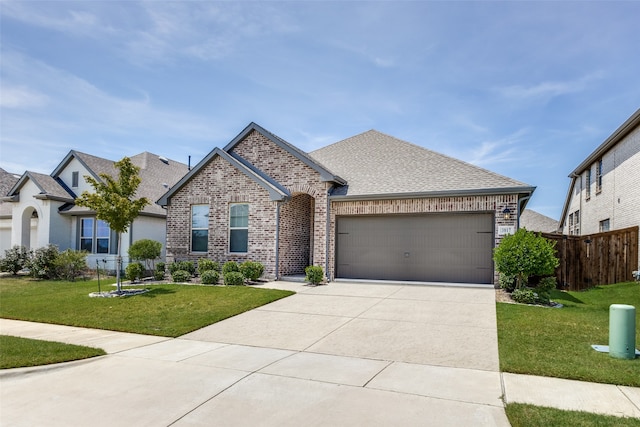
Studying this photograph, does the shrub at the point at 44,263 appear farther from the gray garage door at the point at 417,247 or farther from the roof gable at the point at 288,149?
the gray garage door at the point at 417,247

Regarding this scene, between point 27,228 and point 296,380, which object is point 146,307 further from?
point 27,228

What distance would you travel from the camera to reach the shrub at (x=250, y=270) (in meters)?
15.0

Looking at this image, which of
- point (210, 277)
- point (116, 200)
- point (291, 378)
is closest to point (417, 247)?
point (210, 277)

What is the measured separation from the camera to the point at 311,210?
18.4 meters

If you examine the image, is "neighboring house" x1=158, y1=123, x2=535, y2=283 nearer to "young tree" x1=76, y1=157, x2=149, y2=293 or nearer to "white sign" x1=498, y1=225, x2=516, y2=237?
"white sign" x1=498, y1=225, x2=516, y2=237

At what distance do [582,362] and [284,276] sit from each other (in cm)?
1108

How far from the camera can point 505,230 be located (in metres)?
13.5

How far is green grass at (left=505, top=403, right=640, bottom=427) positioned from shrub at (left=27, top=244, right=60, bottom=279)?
19599mm

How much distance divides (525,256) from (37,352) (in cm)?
1130

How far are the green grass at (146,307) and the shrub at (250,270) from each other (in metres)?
1.32

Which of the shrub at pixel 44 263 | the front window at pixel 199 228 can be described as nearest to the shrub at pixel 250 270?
the front window at pixel 199 228

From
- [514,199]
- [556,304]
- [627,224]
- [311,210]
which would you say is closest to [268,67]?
[311,210]

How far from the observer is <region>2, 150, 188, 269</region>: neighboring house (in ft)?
67.9

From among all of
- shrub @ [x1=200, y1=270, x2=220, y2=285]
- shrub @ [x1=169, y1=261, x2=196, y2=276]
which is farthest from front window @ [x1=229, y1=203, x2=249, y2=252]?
shrub @ [x1=200, y1=270, x2=220, y2=285]
